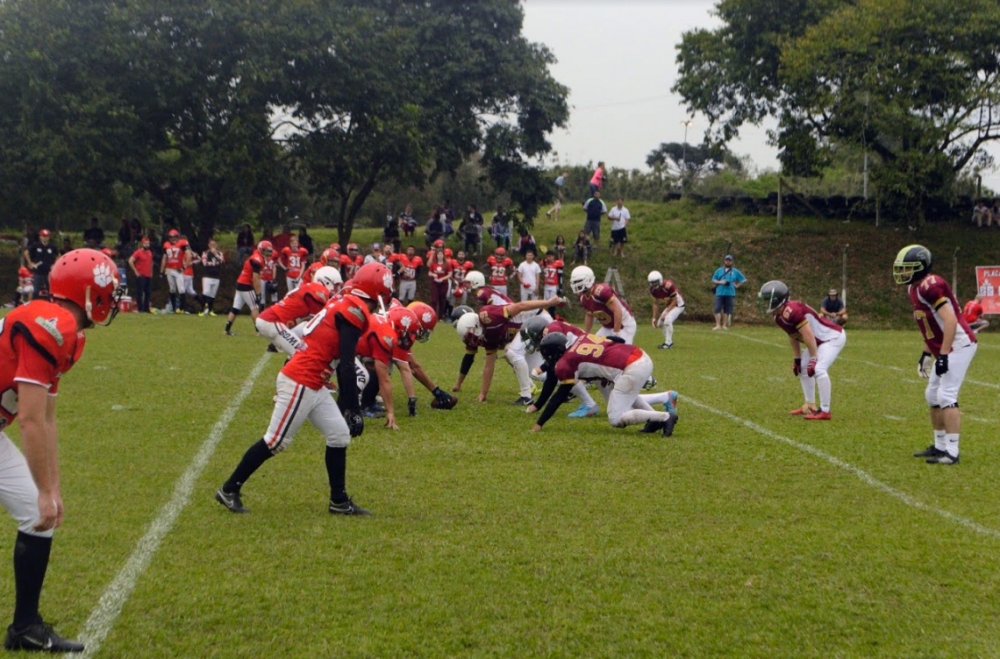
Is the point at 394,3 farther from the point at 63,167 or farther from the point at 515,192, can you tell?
the point at 63,167

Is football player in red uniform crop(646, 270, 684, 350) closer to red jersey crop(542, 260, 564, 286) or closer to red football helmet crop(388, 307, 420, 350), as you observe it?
red jersey crop(542, 260, 564, 286)

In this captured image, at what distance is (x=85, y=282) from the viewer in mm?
4590

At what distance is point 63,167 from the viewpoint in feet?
88.3

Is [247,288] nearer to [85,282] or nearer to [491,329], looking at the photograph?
[491,329]

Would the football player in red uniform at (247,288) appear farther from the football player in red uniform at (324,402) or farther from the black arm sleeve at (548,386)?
the football player in red uniform at (324,402)

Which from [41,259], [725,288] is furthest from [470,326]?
[41,259]

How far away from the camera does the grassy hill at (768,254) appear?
31.4 metres

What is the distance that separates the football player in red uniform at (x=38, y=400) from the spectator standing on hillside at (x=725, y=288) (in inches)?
824

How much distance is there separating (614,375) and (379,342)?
2434 mm

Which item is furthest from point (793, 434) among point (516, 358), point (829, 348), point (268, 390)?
point (268, 390)

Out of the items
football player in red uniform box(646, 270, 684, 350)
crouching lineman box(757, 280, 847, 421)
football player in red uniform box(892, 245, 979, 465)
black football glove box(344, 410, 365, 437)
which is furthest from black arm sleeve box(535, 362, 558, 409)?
football player in red uniform box(646, 270, 684, 350)

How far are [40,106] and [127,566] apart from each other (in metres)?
24.6

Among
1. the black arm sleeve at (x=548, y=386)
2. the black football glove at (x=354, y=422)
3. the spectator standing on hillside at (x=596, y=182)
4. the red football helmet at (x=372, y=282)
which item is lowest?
the black arm sleeve at (x=548, y=386)

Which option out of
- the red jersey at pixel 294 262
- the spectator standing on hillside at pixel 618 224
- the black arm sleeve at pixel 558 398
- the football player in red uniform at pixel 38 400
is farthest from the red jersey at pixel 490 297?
the spectator standing on hillside at pixel 618 224
